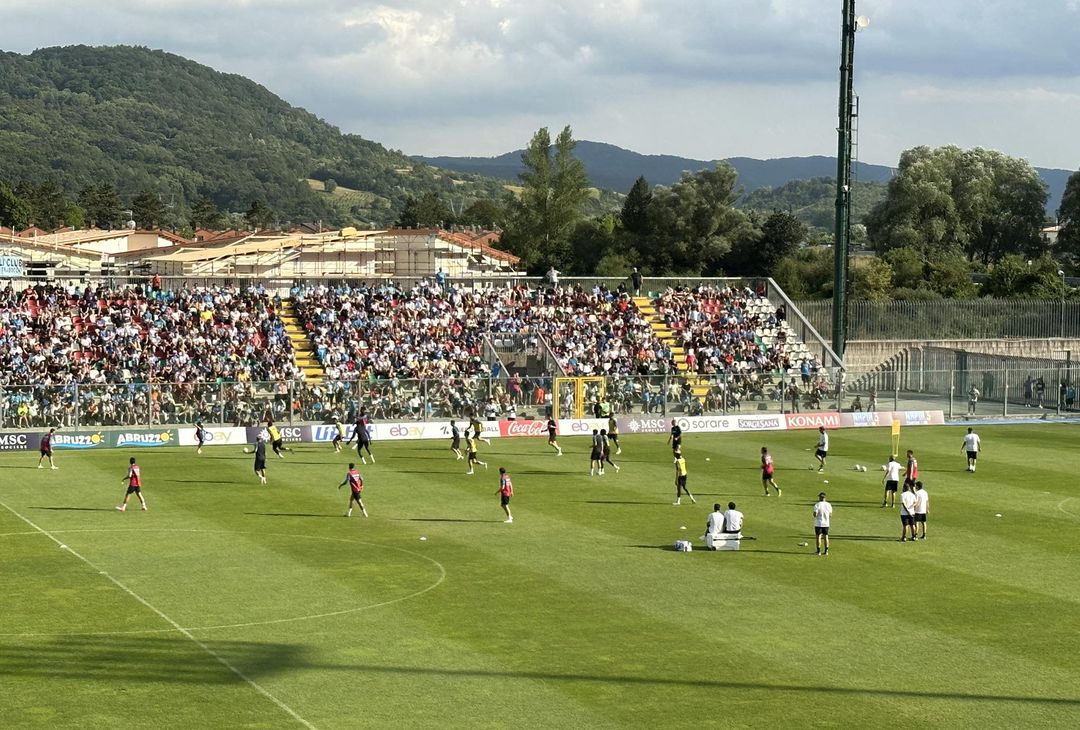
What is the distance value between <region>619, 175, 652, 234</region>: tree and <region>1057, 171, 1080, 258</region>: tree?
4035 centimetres

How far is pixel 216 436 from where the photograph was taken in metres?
54.9

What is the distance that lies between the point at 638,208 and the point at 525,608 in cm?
8967

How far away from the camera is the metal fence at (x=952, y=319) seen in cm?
8281

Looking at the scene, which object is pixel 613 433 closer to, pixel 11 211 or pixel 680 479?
pixel 680 479

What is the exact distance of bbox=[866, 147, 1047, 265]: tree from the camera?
119 m

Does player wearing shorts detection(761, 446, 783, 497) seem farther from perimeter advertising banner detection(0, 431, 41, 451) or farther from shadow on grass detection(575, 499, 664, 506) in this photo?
perimeter advertising banner detection(0, 431, 41, 451)

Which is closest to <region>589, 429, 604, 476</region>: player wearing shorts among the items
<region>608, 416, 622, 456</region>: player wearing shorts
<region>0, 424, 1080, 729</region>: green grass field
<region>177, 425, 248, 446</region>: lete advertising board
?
<region>0, 424, 1080, 729</region>: green grass field

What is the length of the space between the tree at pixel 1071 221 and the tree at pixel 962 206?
2.03 meters

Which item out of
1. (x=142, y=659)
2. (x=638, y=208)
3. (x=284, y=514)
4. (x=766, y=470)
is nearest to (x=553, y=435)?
(x=766, y=470)

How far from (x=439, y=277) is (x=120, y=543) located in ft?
134

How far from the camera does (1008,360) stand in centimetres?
7219

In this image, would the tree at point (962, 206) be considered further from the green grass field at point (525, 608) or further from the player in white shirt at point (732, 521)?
the player in white shirt at point (732, 521)

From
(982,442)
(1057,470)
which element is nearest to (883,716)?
(1057,470)

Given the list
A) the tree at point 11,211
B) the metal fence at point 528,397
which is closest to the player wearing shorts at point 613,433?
the metal fence at point 528,397
